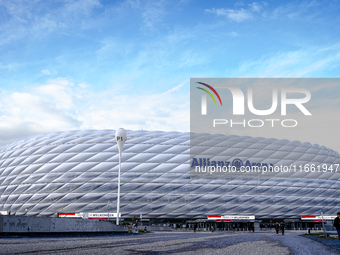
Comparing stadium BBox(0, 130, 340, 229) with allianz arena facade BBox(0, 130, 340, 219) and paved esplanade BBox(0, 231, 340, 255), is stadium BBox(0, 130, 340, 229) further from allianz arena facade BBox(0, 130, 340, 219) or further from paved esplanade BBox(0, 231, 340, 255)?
paved esplanade BBox(0, 231, 340, 255)

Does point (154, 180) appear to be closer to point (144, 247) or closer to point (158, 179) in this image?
point (158, 179)

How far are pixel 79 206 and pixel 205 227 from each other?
16.3m

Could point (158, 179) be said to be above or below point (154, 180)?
above

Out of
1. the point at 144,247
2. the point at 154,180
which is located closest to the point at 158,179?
the point at 154,180

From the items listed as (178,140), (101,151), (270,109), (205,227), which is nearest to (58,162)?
(101,151)

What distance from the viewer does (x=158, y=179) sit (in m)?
43.1

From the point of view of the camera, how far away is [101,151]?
44.2m

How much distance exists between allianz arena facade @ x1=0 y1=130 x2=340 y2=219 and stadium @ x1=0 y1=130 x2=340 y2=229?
123mm

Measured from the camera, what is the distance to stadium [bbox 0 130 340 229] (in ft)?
139

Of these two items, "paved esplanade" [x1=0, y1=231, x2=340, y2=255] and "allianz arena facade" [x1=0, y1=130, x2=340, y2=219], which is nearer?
"paved esplanade" [x1=0, y1=231, x2=340, y2=255]

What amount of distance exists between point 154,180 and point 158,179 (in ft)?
1.73

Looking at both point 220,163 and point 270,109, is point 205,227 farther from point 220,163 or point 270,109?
point 270,109

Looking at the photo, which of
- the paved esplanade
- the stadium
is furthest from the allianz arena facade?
the paved esplanade

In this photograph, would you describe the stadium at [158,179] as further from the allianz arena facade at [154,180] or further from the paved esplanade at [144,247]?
the paved esplanade at [144,247]
